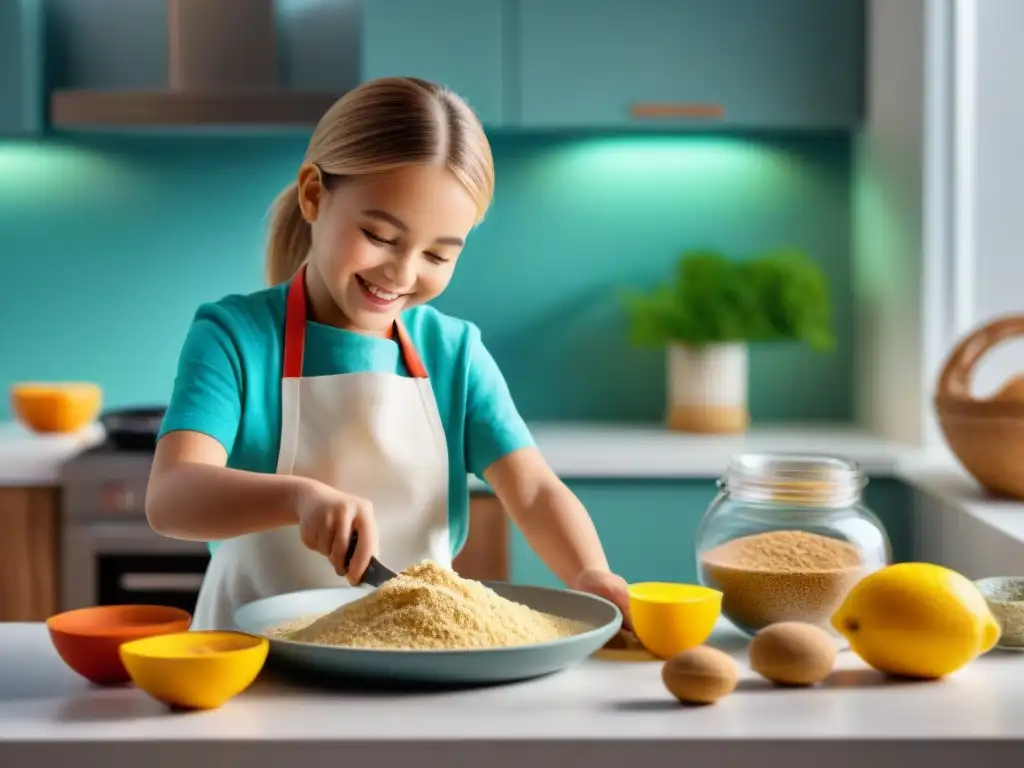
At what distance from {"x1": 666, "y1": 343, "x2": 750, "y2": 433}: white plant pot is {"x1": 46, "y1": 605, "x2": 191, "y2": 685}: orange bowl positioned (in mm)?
1895

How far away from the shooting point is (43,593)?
251 centimetres

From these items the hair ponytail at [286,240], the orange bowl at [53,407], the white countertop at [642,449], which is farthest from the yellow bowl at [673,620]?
the orange bowl at [53,407]

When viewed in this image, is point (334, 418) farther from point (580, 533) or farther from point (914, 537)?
point (914, 537)

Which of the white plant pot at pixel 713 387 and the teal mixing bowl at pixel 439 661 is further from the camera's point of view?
the white plant pot at pixel 713 387

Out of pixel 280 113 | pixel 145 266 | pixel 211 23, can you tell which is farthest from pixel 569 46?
pixel 145 266

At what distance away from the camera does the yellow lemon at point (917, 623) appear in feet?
3.34

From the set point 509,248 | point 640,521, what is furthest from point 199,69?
point 640,521

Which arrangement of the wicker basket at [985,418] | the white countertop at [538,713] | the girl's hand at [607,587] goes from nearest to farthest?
the white countertop at [538,713] → the girl's hand at [607,587] → the wicker basket at [985,418]

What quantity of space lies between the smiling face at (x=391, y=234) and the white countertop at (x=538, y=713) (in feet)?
1.39

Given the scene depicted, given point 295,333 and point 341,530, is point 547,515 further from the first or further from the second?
point 341,530

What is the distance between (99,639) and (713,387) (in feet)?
6.51

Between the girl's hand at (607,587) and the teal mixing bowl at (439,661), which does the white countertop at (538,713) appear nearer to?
the teal mixing bowl at (439,661)

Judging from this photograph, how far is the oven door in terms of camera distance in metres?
2.49

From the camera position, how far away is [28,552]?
2508mm
